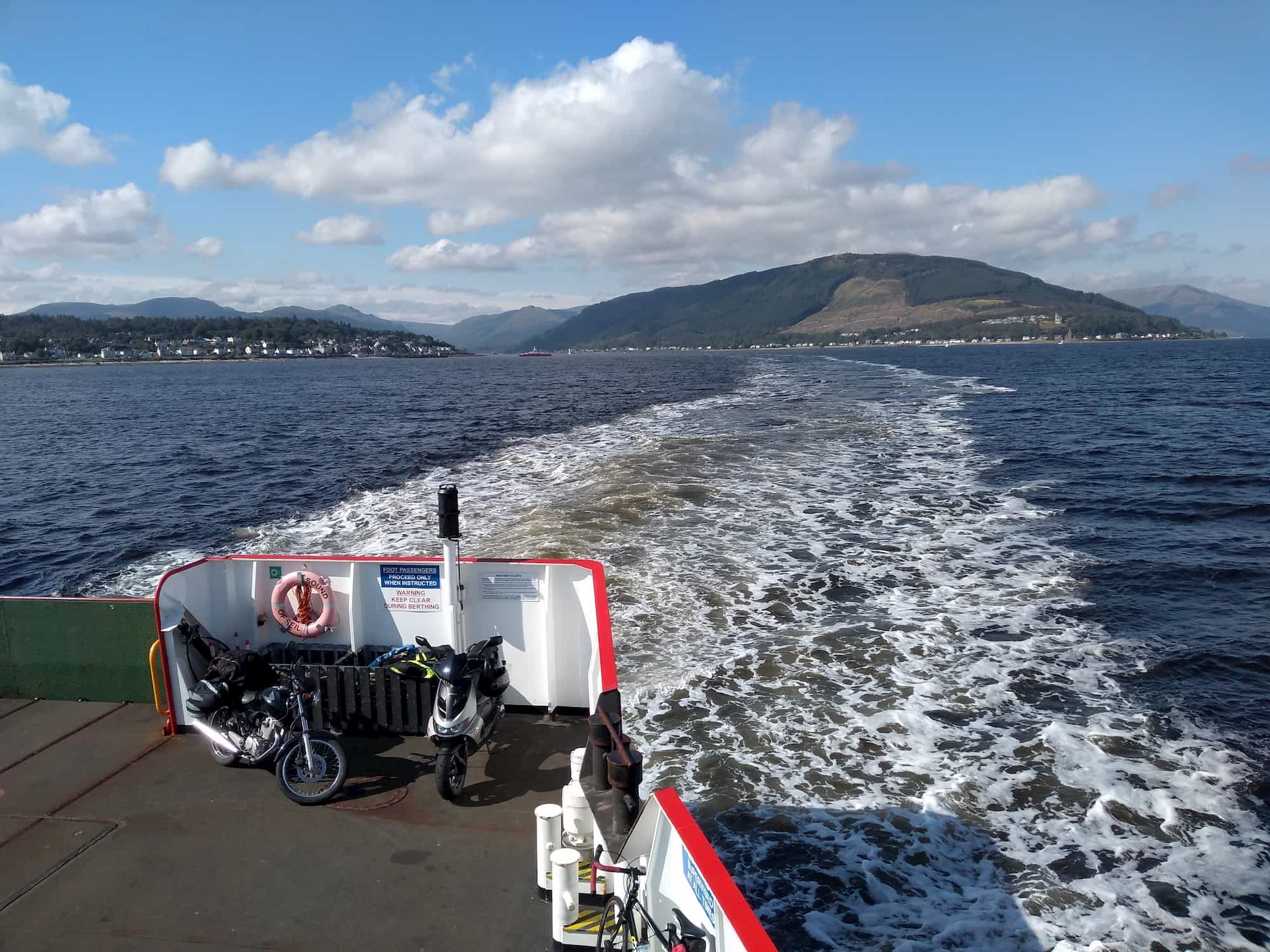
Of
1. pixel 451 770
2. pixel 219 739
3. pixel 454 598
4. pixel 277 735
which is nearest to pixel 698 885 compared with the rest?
pixel 451 770

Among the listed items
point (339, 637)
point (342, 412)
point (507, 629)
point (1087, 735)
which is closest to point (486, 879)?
point (507, 629)

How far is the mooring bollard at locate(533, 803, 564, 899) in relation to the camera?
16.4ft

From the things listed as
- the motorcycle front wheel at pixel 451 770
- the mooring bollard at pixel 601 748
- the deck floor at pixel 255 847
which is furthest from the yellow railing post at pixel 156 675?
the mooring bollard at pixel 601 748

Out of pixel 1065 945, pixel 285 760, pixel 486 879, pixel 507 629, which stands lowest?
pixel 1065 945

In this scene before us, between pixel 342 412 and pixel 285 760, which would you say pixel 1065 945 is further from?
→ pixel 342 412

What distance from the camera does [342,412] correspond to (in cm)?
6175

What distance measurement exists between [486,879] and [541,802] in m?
0.93

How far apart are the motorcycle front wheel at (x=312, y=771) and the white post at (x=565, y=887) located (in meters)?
2.60

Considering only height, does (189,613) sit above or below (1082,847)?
above

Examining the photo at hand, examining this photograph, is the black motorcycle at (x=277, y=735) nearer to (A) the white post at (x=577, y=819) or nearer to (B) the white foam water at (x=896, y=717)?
(A) the white post at (x=577, y=819)

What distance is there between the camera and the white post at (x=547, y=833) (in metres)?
5.01

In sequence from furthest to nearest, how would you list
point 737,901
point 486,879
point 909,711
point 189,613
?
1. point 909,711
2. point 189,613
3. point 486,879
4. point 737,901

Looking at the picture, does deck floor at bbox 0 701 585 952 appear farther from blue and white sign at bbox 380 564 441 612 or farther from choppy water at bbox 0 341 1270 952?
choppy water at bbox 0 341 1270 952

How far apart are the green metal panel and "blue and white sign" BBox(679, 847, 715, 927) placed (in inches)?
256
